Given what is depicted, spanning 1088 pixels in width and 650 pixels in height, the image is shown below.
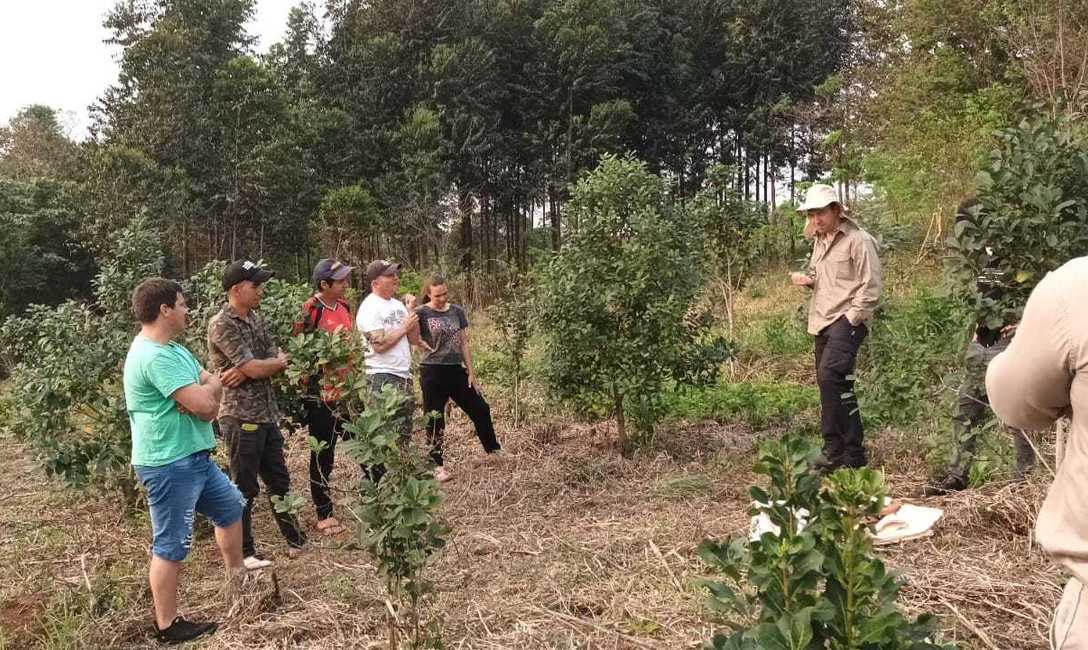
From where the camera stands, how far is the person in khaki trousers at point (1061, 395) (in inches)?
50.6

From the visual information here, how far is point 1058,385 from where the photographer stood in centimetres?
134

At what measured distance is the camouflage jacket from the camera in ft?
13.3

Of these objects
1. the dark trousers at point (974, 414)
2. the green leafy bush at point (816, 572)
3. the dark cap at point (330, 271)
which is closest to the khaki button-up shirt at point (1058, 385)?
the green leafy bush at point (816, 572)

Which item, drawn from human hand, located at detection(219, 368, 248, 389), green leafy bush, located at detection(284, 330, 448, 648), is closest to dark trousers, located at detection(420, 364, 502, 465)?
human hand, located at detection(219, 368, 248, 389)

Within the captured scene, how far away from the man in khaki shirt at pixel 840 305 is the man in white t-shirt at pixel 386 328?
2487mm

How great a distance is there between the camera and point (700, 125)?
3014 centimetres

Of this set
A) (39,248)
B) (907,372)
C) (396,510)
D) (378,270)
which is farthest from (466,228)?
(396,510)

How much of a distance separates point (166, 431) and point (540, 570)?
6.03ft

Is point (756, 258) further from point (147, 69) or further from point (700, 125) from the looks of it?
point (700, 125)

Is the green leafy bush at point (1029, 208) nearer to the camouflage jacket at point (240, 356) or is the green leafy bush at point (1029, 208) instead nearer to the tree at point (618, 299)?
the tree at point (618, 299)

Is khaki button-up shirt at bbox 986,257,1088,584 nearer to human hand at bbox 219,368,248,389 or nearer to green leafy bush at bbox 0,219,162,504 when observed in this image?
human hand at bbox 219,368,248,389

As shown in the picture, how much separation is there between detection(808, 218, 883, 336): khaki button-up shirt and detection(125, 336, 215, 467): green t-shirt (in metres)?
3.47

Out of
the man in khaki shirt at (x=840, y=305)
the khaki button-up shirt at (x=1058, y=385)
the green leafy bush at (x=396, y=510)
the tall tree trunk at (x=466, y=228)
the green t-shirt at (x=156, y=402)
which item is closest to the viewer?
the khaki button-up shirt at (x=1058, y=385)

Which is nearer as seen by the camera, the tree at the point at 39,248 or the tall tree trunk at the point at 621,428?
the tall tree trunk at the point at 621,428
